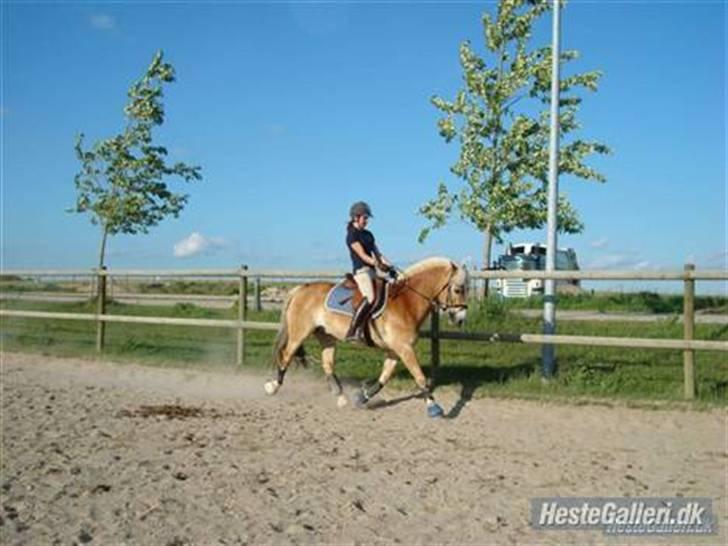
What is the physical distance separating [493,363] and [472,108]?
30.7ft

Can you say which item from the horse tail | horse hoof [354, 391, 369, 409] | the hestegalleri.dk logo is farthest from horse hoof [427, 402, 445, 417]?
the hestegalleri.dk logo

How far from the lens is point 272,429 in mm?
8016

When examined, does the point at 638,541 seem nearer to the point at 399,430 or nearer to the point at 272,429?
the point at 399,430

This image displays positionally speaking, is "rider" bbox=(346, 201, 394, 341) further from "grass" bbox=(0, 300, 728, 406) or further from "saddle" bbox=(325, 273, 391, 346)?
"grass" bbox=(0, 300, 728, 406)

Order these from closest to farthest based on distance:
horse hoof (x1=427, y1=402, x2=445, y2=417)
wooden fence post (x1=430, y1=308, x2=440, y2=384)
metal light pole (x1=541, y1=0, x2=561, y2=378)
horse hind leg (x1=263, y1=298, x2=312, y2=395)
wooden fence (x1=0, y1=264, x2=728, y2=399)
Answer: horse hoof (x1=427, y1=402, x2=445, y2=417)
wooden fence (x1=0, y1=264, x2=728, y2=399)
horse hind leg (x1=263, y1=298, x2=312, y2=395)
metal light pole (x1=541, y1=0, x2=561, y2=378)
wooden fence post (x1=430, y1=308, x2=440, y2=384)

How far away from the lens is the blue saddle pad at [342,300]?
940 cm

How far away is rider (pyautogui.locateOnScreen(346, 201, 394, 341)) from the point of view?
9.24 meters

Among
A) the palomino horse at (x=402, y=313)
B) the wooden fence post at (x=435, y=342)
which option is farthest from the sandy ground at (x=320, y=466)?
the wooden fence post at (x=435, y=342)

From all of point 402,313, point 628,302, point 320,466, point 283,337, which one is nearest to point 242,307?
point 283,337

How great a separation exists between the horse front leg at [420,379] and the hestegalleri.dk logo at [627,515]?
10.2ft

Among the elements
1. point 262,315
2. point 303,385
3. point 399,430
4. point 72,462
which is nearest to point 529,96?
point 262,315

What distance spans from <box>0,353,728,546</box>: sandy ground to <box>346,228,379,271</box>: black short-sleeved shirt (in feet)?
5.61

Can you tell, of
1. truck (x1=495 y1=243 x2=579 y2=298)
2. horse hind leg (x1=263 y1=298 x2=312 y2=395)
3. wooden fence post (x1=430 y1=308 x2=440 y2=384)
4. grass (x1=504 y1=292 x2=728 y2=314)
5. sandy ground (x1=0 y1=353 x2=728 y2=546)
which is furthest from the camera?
grass (x1=504 y1=292 x2=728 y2=314)

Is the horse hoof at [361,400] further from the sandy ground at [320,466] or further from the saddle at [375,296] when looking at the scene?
the saddle at [375,296]
